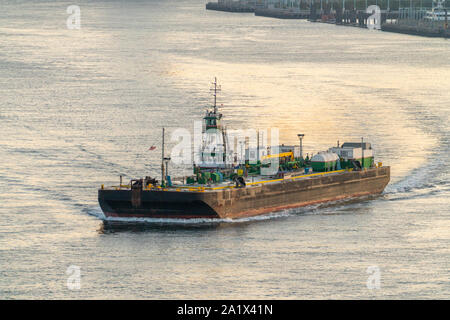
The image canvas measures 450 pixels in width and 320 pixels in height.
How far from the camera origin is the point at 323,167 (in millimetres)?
84312

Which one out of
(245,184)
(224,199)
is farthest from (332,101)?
(224,199)

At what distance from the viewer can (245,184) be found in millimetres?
75625

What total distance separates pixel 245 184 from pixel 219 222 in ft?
11.0

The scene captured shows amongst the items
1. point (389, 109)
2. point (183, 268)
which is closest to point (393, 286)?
point (183, 268)

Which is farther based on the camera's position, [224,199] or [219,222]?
[219,222]

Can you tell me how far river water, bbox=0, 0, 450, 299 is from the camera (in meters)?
61.0

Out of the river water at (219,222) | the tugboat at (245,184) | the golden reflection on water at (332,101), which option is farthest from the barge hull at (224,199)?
the golden reflection on water at (332,101)

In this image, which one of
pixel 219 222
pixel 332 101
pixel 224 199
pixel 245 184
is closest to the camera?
pixel 224 199

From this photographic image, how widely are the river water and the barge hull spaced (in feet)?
2.58

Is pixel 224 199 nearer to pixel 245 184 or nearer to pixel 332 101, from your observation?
pixel 245 184

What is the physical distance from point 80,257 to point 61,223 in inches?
299

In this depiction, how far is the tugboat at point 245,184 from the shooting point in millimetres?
72562

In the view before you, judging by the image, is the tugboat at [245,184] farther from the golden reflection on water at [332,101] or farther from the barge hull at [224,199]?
the golden reflection on water at [332,101]
